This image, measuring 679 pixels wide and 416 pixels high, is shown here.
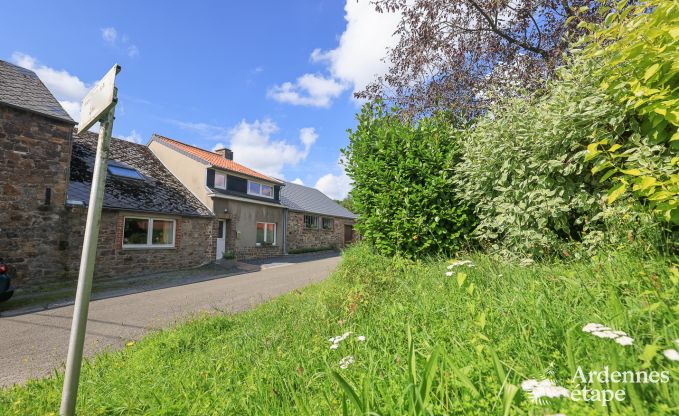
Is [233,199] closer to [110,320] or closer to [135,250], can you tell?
[135,250]

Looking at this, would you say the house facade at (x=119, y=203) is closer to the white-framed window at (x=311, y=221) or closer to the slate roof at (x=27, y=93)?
the slate roof at (x=27, y=93)

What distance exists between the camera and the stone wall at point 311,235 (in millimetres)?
22188

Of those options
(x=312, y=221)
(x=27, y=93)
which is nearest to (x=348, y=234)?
(x=312, y=221)

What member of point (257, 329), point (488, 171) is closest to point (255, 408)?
point (257, 329)

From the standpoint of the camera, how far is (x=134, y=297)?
27.9 ft

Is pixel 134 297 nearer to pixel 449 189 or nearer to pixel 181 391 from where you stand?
pixel 181 391

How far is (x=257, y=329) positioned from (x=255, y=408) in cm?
204

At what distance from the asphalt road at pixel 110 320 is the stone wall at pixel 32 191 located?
3.67 meters

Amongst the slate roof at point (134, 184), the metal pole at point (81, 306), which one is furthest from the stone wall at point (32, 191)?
the metal pole at point (81, 306)

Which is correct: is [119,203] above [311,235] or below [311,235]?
above

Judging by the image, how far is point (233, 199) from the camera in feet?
57.0

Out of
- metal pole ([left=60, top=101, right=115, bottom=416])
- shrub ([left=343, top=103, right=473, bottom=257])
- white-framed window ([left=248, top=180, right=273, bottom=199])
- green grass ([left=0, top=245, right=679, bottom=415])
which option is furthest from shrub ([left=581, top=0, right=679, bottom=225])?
white-framed window ([left=248, top=180, right=273, bottom=199])

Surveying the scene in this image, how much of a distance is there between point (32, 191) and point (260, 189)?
1173cm

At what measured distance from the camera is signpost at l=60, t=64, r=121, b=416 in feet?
6.56
